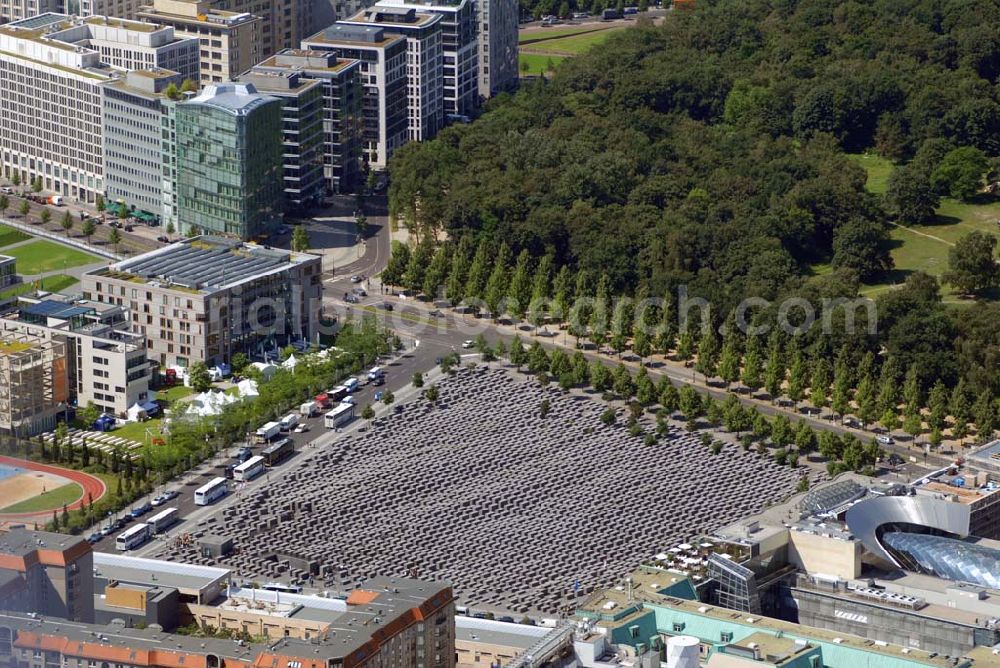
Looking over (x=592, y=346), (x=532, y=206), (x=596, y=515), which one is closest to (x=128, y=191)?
(x=532, y=206)

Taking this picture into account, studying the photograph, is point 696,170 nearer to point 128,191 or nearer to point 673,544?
point 128,191

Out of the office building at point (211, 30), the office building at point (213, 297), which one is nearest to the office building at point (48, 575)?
the office building at point (213, 297)

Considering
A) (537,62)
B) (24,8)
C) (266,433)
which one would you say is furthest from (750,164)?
(24,8)

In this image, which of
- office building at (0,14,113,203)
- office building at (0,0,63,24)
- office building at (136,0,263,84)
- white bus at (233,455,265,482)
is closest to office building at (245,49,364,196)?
office building at (136,0,263,84)

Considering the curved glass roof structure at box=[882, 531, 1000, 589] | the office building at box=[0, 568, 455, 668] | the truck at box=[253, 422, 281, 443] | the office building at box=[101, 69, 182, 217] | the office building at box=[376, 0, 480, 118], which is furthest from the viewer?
the office building at box=[376, 0, 480, 118]

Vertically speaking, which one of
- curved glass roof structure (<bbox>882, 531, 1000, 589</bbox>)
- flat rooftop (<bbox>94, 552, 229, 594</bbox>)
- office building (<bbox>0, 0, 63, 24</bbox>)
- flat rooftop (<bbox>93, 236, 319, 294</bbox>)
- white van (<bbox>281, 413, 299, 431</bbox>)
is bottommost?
white van (<bbox>281, 413, 299, 431</bbox>)

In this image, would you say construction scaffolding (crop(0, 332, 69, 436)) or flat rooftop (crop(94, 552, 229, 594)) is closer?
flat rooftop (crop(94, 552, 229, 594))

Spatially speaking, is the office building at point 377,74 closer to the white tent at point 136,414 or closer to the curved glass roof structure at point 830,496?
the white tent at point 136,414

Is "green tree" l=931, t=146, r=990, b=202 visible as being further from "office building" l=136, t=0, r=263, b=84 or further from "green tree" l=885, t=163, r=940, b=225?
"office building" l=136, t=0, r=263, b=84

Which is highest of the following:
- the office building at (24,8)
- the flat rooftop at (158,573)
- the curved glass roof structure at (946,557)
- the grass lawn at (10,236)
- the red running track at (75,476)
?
the office building at (24,8)
